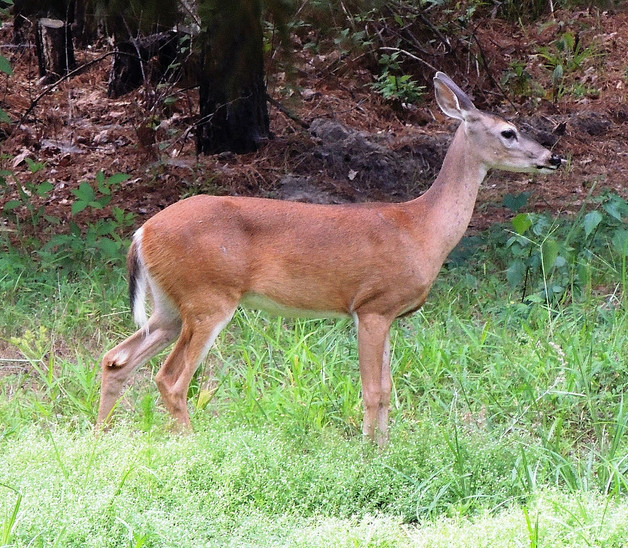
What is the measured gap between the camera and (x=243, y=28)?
5.45 metres

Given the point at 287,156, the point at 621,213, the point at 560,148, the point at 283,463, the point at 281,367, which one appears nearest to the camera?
the point at 283,463

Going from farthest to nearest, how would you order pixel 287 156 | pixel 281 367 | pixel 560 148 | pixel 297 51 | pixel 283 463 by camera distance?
1. pixel 560 148
2. pixel 287 156
3. pixel 297 51
4. pixel 281 367
5. pixel 283 463

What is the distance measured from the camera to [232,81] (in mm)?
6105

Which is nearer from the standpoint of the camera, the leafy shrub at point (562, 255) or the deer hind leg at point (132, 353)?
the deer hind leg at point (132, 353)

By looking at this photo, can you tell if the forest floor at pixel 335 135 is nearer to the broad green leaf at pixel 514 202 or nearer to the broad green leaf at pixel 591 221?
the broad green leaf at pixel 514 202

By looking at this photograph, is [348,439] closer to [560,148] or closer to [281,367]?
[281,367]

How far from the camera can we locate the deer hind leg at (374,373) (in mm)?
4695

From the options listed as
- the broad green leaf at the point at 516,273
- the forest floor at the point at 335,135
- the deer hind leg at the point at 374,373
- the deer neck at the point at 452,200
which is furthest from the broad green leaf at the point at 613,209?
the deer hind leg at the point at 374,373

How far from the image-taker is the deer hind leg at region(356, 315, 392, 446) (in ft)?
15.4

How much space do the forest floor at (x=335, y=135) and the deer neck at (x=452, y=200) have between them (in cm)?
150

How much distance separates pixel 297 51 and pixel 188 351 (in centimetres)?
231

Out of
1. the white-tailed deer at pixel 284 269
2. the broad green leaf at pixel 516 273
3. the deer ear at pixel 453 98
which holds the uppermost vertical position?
the deer ear at pixel 453 98

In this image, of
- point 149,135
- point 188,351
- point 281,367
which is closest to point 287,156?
point 149,135

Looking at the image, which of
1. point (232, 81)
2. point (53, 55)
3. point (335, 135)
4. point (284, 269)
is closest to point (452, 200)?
point (284, 269)
